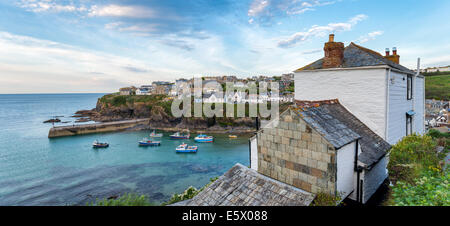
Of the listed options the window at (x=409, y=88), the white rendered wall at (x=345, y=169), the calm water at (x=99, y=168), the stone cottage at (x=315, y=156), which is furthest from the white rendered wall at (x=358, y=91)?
the calm water at (x=99, y=168)

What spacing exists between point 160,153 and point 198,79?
81.7 metres

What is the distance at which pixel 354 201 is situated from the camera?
682 cm

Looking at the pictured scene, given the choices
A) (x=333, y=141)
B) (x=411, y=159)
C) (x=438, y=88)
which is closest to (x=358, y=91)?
(x=411, y=159)

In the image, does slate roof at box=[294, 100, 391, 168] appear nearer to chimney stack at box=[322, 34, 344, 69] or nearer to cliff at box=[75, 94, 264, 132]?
chimney stack at box=[322, 34, 344, 69]

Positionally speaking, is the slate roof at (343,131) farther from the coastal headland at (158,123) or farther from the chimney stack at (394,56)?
the coastal headland at (158,123)

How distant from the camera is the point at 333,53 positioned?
11.2m

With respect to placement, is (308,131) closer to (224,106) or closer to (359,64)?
(359,64)

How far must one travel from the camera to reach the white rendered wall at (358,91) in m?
9.67

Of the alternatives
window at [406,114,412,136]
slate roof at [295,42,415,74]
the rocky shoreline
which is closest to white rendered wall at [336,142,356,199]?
slate roof at [295,42,415,74]

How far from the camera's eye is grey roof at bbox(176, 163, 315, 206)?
18.7ft

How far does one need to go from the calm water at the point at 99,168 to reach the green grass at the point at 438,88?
64.5m
